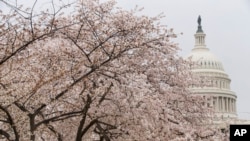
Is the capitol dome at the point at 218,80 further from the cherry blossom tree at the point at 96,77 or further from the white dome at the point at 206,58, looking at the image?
the cherry blossom tree at the point at 96,77

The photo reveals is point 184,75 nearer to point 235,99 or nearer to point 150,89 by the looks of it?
point 150,89

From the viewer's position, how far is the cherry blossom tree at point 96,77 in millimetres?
15648

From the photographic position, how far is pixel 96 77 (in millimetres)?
16688

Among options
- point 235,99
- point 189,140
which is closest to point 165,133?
point 189,140

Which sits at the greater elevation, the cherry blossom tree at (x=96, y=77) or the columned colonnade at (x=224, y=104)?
the columned colonnade at (x=224, y=104)

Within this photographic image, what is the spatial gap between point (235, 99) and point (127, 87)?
10850 centimetres

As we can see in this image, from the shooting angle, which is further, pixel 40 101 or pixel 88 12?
pixel 88 12

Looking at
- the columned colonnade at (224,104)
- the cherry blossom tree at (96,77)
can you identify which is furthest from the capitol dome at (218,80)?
the cherry blossom tree at (96,77)

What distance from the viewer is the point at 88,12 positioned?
56.4 ft

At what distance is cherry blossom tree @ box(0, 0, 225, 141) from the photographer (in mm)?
15648

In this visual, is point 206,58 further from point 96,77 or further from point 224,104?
point 96,77

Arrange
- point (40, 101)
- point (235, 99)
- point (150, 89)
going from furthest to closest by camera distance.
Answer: point (235, 99) < point (150, 89) < point (40, 101)

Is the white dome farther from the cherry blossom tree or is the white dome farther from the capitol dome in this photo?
the cherry blossom tree

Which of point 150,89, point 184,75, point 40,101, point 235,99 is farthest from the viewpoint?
point 235,99
